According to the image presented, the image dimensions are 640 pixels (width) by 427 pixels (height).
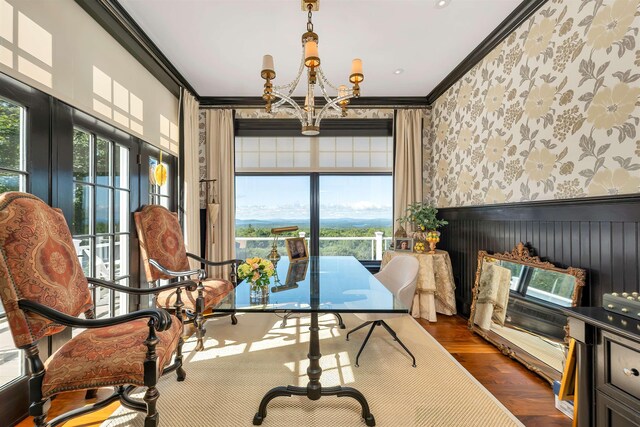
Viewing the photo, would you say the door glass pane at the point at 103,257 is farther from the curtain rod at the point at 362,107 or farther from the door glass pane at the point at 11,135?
the curtain rod at the point at 362,107

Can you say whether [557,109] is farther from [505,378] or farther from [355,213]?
[355,213]

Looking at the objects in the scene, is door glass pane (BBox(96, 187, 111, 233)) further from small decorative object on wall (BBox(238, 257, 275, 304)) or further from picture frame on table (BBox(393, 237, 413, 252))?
picture frame on table (BBox(393, 237, 413, 252))

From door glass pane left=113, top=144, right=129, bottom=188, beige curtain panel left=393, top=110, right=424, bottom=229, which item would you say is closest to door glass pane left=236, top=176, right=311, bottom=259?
beige curtain panel left=393, top=110, right=424, bottom=229

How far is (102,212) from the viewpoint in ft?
8.46

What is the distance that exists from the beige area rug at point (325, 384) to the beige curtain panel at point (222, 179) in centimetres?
157

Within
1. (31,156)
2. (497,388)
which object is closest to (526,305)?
(497,388)

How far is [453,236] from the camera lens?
3881 millimetres

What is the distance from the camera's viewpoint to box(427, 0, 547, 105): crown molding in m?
2.47

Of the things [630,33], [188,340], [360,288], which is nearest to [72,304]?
[188,340]

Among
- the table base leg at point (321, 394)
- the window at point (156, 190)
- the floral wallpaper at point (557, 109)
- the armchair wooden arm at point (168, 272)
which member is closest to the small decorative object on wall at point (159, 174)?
the window at point (156, 190)

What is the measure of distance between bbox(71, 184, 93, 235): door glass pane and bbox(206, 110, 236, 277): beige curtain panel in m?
1.94

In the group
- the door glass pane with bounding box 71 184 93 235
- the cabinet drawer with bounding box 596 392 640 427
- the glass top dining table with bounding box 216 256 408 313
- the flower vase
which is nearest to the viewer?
the cabinet drawer with bounding box 596 392 640 427

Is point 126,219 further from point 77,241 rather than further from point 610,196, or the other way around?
point 610,196

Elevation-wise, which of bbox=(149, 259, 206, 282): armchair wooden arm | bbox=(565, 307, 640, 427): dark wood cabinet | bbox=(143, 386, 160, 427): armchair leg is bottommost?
bbox=(143, 386, 160, 427): armchair leg
